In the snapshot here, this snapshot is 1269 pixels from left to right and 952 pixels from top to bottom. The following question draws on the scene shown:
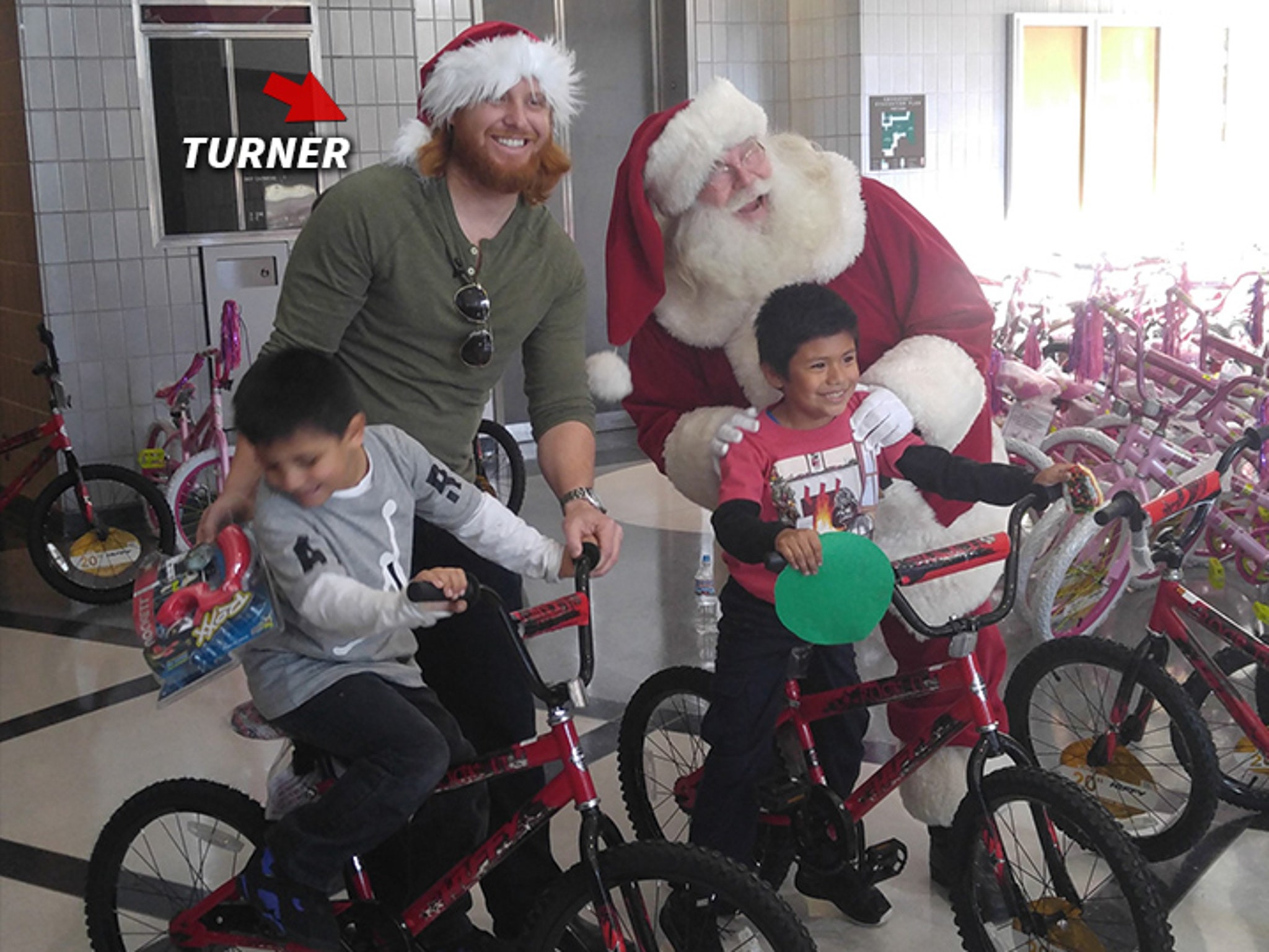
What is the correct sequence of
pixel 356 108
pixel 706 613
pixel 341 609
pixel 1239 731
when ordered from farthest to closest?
pixel 356 108 < pixel 706 613 < pixel 1239 731 < pixel 341 609

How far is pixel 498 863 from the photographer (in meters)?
2.01

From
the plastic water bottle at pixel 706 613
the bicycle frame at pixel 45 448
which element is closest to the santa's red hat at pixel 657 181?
the plastic water bottle at pixel 706 613

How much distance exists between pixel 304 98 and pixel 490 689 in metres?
4.27

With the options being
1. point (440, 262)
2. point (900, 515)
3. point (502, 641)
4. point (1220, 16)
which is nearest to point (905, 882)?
point (900, 515)

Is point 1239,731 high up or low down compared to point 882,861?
down

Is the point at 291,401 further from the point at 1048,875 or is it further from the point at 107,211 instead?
the point at 107,211

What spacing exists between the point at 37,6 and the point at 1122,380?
4219 millimetres

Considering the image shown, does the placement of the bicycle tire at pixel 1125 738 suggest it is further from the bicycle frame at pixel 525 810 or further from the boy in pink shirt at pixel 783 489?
the bicycle frame at pixel 525 810

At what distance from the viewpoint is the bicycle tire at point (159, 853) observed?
212 centimetres

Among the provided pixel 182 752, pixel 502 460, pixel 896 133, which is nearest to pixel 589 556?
pixel 182 752

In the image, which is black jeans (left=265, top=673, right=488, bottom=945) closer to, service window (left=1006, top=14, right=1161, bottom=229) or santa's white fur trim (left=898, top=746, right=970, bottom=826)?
santa's white fur trim (left=898, top=746, right=970, bottom=826)

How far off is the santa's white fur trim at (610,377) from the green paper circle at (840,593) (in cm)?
96

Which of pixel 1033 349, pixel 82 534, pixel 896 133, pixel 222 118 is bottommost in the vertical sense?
pixel 82 534

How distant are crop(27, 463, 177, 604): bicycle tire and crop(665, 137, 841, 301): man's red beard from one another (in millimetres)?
2814
